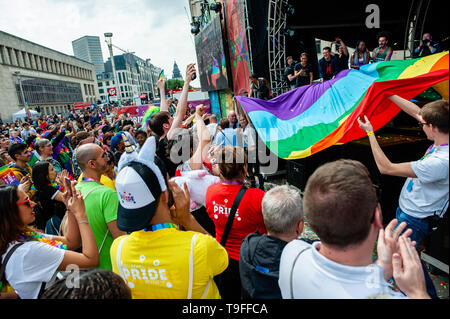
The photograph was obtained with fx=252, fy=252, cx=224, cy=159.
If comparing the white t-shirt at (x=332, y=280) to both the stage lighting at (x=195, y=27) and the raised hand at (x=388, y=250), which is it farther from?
the stage lighting at (x=195, y=27)

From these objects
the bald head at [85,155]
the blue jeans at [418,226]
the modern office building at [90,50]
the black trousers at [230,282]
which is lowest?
the black trousers at [230,282]

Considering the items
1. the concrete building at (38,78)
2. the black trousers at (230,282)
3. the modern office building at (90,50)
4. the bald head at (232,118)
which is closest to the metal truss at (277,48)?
the bald head at (232,118)

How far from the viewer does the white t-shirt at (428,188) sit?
5.39 ft

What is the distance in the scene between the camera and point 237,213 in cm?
210

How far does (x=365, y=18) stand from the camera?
8.58m

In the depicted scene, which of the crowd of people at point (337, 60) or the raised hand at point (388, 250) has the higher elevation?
the crowd of people at point (337, 60)

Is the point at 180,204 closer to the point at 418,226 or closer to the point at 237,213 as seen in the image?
the point at 237,213

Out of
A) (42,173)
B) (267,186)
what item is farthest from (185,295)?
(267,186)

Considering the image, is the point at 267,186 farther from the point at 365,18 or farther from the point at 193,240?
the point at 365,18

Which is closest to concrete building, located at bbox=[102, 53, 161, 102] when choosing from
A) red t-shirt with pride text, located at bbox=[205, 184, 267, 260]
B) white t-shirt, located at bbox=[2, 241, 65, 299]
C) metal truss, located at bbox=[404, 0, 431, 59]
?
metal truss, located at bbox=[404, 0, 431, 59]

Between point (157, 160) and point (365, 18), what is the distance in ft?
32.2

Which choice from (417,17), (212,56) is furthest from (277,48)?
(212,56)

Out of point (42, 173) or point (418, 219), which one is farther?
point (42, 173)

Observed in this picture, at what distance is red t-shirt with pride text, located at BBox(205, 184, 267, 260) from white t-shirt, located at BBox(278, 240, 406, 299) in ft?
3.20
